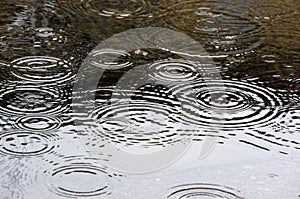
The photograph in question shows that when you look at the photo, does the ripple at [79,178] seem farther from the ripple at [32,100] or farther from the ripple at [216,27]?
the ripple at [216,27]

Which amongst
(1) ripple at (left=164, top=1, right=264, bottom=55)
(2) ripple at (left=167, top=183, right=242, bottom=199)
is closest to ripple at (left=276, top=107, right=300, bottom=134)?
(2) ripple at (left=167, top=183, right=242, bottom=199)

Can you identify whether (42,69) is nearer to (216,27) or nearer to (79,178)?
(79,178)

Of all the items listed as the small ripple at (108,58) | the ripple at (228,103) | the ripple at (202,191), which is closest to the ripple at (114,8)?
the small ripple at (108,58)

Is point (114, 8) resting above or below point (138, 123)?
above

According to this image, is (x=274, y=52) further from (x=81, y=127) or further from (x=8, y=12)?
(x=8, y=12)

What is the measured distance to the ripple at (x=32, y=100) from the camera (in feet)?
11.4

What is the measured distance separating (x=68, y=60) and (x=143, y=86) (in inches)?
22.7

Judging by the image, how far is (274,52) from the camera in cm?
434

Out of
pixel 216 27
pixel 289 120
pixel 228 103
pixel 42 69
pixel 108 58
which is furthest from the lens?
pixel 216 27

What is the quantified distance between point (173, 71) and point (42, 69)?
2.66 feet

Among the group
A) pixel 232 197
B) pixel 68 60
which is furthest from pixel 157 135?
pixel 68 60

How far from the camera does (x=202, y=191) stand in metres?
2.89

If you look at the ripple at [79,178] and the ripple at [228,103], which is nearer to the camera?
the ripple at [79,178]

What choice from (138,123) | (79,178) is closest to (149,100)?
(138,123)
